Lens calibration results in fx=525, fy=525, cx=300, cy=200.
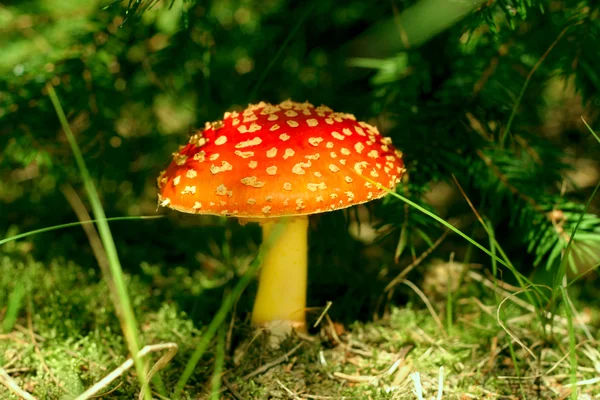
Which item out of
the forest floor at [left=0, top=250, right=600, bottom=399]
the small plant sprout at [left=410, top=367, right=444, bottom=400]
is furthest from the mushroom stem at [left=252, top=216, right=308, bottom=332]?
the small plant sprout at [left=410, top=367, right=444, bottom=400]

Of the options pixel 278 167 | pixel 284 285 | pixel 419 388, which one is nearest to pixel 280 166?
pixel 278 167

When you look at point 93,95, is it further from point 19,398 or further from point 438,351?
point 438,351

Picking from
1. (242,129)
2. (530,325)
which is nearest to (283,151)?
(242,129)

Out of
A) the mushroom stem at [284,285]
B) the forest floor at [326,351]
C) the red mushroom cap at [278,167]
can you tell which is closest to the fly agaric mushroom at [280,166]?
the red mushroom cap at [278,167]

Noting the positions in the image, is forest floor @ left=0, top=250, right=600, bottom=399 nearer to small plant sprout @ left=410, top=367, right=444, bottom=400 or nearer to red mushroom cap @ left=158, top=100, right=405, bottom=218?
small plant sprout @ left=410, top=367, right=444, bottom=400

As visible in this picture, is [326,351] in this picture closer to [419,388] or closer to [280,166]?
[419,388]
